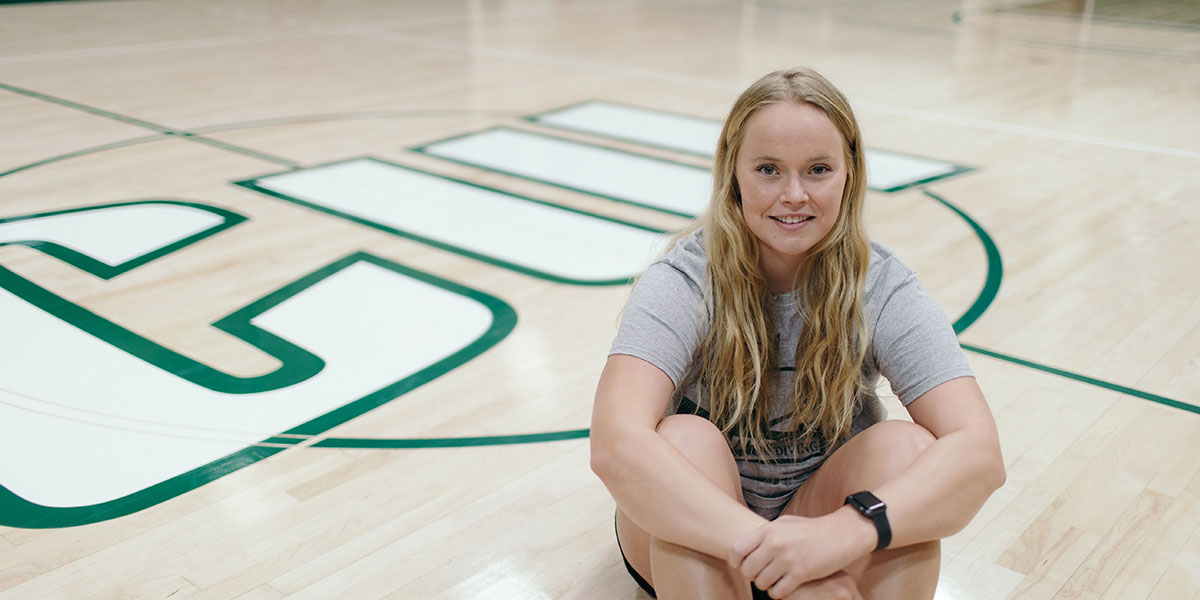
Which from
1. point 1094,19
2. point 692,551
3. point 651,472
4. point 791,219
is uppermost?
point 791,219

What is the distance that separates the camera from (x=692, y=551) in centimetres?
153

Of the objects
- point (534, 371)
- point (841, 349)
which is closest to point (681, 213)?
point (534, 371)

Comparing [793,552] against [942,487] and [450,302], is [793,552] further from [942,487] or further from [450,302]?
[450,302]

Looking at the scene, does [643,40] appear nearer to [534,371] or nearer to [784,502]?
[534,371]

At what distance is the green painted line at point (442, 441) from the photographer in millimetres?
2455

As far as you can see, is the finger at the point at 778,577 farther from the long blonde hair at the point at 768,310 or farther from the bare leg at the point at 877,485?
the long blonde hair at the point at 768,310

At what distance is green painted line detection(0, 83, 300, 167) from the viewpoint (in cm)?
485

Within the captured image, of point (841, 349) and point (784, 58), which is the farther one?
point (784, 58)

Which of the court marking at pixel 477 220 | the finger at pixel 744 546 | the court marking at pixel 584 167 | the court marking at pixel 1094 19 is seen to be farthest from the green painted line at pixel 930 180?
the court marking at pixel 1094 19

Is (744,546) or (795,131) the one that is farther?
(795,131)

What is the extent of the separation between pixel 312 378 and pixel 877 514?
1.68 m

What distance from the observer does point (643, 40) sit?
8430 mm

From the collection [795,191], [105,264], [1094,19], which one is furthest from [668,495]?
[1094,19]

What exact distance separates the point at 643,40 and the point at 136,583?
7.04m
